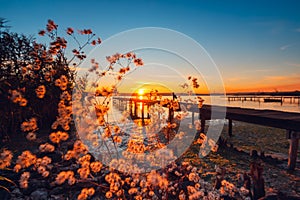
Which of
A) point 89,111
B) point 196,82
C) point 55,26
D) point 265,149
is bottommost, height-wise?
point 265,149

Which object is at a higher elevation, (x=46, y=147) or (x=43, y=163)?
(x=46, y=147)

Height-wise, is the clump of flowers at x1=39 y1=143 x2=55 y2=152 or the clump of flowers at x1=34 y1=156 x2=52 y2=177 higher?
the clump of flowers at x1=39 y1=143 x2=55 y2=152

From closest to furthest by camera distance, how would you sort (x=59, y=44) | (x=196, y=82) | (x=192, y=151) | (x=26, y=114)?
1. (x=59, y=44)
2. (x=196, y=82)
3. (x=192, y=151)
4. (x=26, y=114)

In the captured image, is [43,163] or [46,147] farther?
[43,163]

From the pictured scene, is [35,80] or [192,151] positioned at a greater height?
[35,80]

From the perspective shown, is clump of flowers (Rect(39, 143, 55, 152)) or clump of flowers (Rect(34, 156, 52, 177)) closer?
clump of flowers (Rect(39, 143, 55, 152))

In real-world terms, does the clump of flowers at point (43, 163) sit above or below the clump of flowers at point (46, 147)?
below

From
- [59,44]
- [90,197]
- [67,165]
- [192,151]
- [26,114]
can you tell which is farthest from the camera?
[26,114]

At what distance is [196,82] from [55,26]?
3.32m

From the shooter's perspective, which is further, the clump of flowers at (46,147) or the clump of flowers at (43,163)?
the clump of flowers at (43,163)

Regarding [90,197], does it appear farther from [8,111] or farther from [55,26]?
[8,111]

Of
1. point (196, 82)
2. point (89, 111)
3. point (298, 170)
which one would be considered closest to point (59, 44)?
point (89, 111)

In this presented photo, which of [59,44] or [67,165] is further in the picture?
[67,165]

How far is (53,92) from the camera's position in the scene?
9.40m
